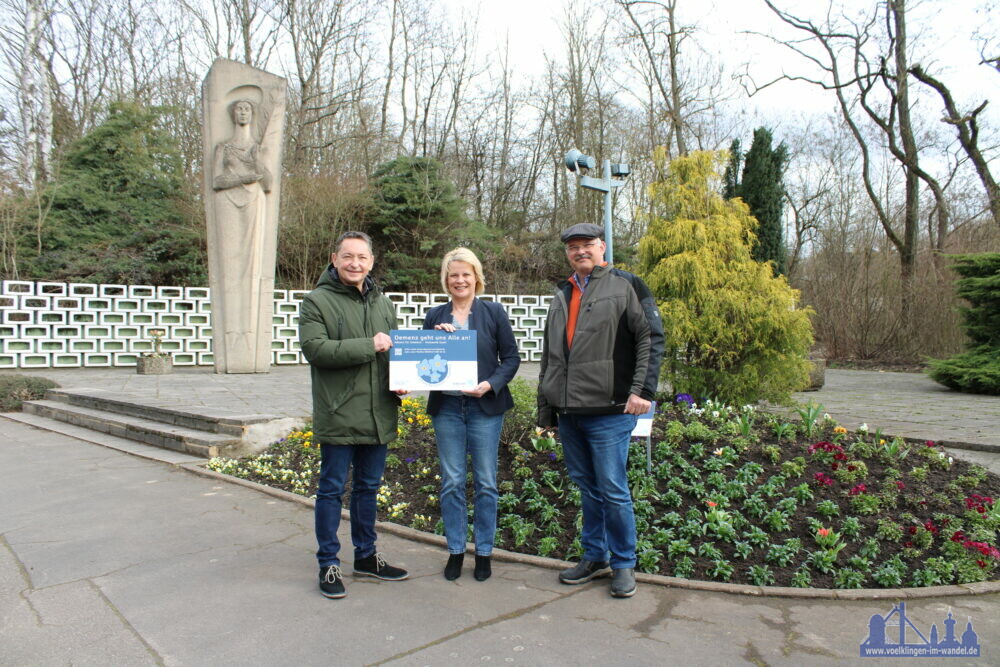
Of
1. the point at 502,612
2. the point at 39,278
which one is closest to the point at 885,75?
the point at 502,612

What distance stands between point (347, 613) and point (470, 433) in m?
1.02

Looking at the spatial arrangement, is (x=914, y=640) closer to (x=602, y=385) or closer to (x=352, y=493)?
(x=602, y=385)

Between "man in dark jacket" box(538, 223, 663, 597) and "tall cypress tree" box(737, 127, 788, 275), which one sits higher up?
"tall cypress tree" box(737, 127, 788, 275)

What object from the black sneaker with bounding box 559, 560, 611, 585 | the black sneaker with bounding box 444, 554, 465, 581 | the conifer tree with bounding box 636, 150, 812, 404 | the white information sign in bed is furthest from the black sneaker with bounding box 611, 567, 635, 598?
the conifer tree with bounding box 636, 150, 812, 404

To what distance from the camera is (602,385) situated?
311 cm

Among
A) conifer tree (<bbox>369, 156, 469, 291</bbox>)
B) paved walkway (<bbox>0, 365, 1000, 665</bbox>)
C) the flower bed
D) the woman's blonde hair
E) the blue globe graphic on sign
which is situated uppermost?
conifer tree (<bbox>369, 156, 469, 291</bbox>)

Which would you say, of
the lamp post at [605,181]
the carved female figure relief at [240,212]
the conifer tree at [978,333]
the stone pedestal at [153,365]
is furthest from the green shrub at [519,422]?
the stone pedestal at [153,365]

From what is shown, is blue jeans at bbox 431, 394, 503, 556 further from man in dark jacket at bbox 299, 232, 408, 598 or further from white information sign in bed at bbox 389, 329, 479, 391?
man in dark jacket at bbox 299, 232, 408, 598

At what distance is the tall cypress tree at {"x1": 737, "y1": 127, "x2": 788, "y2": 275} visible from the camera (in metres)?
16.3

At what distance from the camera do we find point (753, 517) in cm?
389

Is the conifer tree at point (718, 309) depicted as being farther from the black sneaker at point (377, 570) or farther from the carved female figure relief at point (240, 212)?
the carved female figure relief at point (240, 212)

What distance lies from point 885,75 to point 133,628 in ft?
78.3

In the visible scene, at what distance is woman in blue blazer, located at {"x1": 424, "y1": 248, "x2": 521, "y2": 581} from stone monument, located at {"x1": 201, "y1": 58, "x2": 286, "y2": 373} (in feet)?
34.9

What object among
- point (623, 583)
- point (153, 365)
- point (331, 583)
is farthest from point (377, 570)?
point (153, 365)
